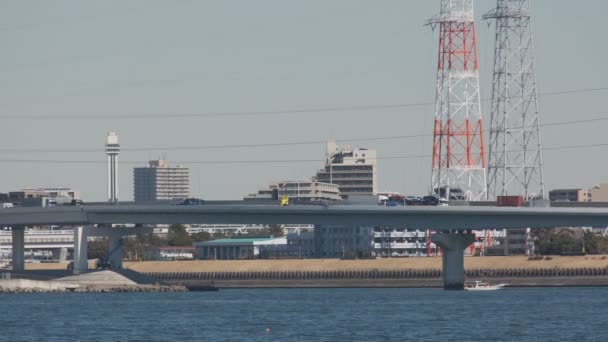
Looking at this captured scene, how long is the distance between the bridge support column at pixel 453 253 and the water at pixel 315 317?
4.90 metres

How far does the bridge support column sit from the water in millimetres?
4897

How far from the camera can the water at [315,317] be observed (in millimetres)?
116562

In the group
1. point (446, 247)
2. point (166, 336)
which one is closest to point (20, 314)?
point (166, 336)

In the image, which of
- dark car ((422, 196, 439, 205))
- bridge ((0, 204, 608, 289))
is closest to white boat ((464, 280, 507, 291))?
bridge ((0, 204, 608, 289))

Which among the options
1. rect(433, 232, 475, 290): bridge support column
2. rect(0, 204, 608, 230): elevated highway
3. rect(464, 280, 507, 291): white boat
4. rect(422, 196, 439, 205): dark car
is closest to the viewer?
rect(0, 204, 608, 230): elevated highway

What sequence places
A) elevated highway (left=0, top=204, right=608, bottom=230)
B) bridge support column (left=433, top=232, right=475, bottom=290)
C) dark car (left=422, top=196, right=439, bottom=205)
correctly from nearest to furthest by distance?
elevated highway (left=0, top=204, right=608, bottom=230) < bridge support column (left=433, top=232, right=475, bottom=290) < dark car (left=422, top=196, right=439, bottom=205)

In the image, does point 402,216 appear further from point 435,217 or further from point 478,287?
point 478,287

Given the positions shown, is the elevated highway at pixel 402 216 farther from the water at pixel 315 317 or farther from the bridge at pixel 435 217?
the water at pixel 315 317

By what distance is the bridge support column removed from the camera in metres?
189

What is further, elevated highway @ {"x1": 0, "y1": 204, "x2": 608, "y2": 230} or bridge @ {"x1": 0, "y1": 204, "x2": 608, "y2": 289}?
bridge @ {"x1": 0, "y1": 204, "x2": 608, "y2": 289}

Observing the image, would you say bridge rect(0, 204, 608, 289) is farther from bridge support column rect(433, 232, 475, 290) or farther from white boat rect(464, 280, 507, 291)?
white boat rect(464, 280, 507, 291)

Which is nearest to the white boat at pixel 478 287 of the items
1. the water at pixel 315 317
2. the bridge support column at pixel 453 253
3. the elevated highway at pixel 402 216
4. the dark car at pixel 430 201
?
the bridge support column at pixel 453 253

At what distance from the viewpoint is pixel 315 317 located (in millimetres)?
136375

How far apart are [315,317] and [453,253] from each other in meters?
55.7
